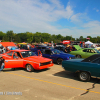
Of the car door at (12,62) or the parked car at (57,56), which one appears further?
the parked car at (57,56)

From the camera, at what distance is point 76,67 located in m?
6.00

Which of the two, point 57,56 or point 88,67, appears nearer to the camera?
point 88,67

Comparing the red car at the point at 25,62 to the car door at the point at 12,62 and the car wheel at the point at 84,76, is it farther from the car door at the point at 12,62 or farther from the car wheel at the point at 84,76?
the car wheel at the point at 84,76

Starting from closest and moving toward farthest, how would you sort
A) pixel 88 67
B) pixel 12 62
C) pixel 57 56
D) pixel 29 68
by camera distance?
pixel 88 67 → pixel 12 62 → pixel 29 68 → pixel 57 56

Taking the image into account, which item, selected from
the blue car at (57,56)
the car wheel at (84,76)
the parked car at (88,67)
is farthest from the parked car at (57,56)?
the car wheel at (84,76)

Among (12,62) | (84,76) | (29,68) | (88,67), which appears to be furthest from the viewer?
(29,68)

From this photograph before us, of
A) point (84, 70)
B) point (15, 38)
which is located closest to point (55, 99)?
point (84, 70)

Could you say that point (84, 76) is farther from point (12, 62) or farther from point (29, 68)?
point (12, 62)

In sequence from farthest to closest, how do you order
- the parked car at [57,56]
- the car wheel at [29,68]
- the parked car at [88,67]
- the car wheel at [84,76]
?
the parked car at [57,56], the car wheel at [29,68], the car wheel at [84,76], the parked car at [88,67]

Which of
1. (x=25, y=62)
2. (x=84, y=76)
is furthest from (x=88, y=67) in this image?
(x=25, y=62)

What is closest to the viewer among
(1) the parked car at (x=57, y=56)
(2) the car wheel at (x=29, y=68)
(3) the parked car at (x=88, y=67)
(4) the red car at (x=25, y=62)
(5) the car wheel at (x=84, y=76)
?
(3) the parked car at (x=88, y=67)

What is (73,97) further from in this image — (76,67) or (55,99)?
(76,67)

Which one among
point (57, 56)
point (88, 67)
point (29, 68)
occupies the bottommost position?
point (29, 68)

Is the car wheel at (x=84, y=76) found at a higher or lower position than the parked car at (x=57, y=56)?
lower
